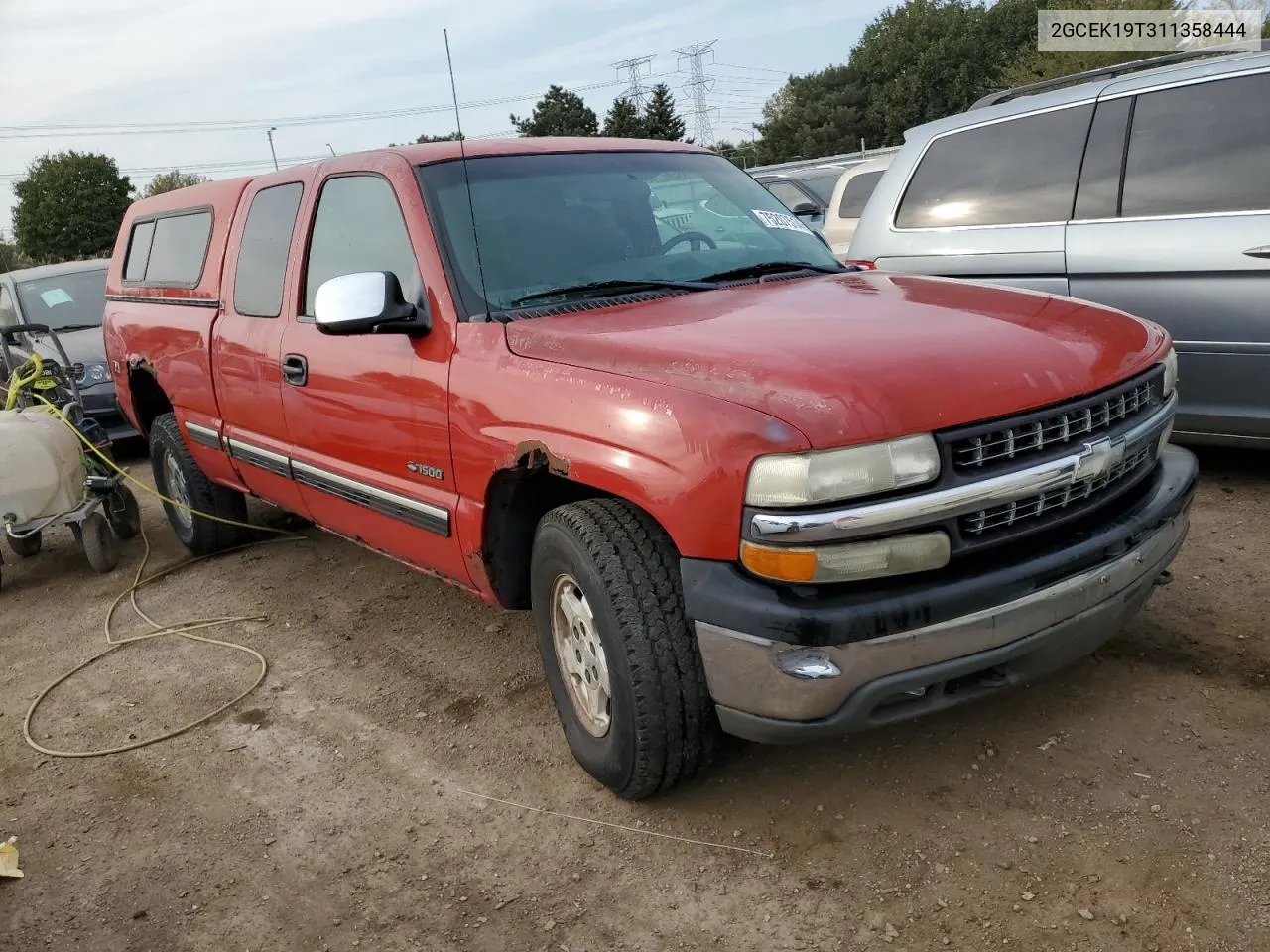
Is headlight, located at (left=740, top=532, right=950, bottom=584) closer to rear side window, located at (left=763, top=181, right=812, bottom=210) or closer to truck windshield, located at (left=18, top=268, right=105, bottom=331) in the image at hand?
truck windshield, located at (left=18, top=268, right=105, bottom=331)

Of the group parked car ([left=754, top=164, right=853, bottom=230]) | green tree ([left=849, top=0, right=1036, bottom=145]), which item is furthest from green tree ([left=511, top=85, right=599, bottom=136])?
parked car ([left=754, top=164, right=853, bottom=230])

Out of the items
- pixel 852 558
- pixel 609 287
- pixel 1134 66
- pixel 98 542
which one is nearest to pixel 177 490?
pixel 98 542

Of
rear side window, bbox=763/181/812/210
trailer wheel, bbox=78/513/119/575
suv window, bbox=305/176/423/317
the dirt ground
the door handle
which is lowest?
the dirt ground

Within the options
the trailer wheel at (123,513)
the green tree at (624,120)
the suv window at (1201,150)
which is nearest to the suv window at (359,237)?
the trailer wheel at (123,513)

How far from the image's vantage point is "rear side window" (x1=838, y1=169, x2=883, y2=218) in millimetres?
8672

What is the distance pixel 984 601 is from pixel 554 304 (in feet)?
5.06

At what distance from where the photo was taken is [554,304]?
3.21 m

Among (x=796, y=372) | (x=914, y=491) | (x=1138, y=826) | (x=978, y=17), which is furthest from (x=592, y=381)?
(x=978, y=17)

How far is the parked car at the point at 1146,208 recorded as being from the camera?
14.5 ft

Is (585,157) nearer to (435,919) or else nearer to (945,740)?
(945,740)

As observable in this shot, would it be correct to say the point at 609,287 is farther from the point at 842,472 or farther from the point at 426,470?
the point at 842,472

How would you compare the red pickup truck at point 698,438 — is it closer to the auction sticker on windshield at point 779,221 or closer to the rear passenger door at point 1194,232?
the auction sticker on windshield at point 779,221

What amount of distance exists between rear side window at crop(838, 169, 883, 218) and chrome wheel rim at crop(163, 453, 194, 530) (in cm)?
550

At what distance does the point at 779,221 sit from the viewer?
3941mm
